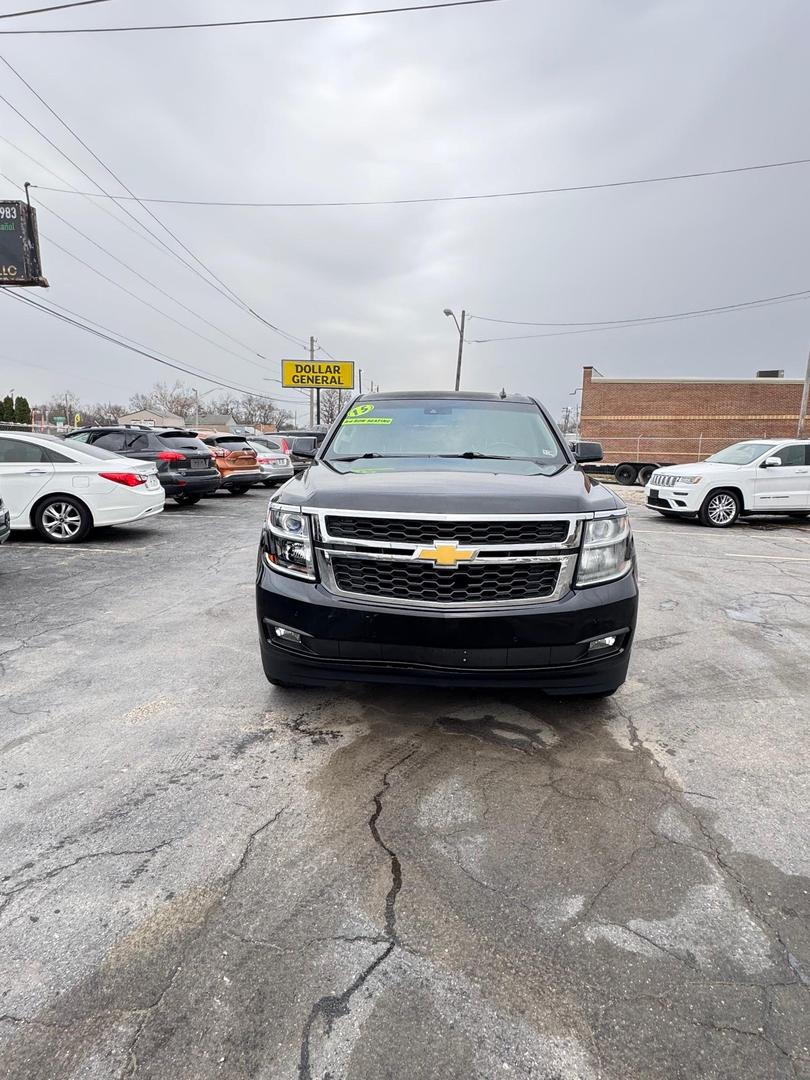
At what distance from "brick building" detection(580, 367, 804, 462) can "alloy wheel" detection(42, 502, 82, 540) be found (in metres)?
30.0

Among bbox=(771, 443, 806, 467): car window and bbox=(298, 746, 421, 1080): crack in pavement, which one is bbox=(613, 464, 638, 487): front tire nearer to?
bbox=(771, 443, 806, 467): car window

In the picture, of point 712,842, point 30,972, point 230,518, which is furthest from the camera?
point 230,518

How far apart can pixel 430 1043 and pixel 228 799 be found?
1.36m

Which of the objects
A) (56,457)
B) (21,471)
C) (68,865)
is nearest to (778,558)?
(68,865)

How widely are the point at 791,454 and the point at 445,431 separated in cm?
1071

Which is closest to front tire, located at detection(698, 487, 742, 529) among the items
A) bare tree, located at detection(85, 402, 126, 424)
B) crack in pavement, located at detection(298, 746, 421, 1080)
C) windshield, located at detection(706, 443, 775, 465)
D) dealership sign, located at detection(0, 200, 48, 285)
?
windshield, located at detection(706, 443, 775, 465)

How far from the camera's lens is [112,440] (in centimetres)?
1254

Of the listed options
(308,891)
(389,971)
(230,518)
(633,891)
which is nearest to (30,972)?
(308,891)

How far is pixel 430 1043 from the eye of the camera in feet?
5.18

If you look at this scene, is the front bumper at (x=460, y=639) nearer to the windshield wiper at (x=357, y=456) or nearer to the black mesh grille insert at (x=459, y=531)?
the black mesh grille insert at (x=459, y=531)

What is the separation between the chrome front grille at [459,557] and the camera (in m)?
2.89

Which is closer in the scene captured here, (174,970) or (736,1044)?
(736,1044)

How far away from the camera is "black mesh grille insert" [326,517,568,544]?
9.50ft

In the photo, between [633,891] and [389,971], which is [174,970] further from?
[633,891]
